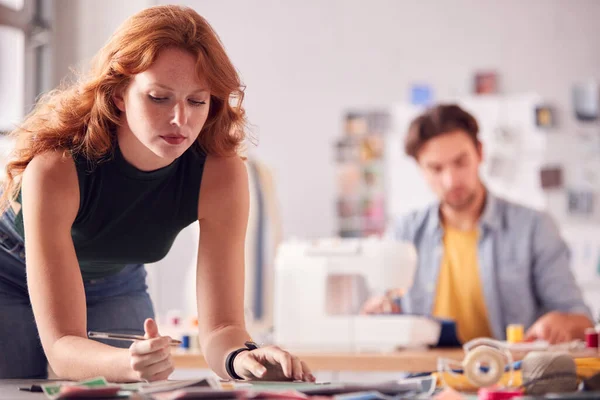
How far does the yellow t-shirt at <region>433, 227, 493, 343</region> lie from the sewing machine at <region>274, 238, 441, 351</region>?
1.59 feet

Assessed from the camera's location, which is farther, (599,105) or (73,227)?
(599,105)

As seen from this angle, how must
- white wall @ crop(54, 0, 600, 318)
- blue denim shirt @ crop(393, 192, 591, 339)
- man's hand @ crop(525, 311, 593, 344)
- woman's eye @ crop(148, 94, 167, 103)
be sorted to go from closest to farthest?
woman's eye @ crop(148, 94, 167, 103), man's hand @ crop(525, 311, 593, 344), blue denim shirt @ crop(393, 192, 591, 339), white wall @ crop(54, 0, 600, 318)

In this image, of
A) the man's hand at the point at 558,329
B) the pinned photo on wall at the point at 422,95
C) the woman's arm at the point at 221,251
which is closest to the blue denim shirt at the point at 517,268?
the man's hand at the point at 558,329

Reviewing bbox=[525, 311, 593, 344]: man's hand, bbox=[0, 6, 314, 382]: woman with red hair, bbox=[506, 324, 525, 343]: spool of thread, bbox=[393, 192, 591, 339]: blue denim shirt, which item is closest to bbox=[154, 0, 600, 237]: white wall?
bbox=[393, 192, 591, 339]: blue denim shirt

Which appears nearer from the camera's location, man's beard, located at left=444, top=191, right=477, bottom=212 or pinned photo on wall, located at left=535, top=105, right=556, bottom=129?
man's beard, located at left=444, top=191, right=477, bottom=212

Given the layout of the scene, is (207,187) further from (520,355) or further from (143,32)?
(520,355)

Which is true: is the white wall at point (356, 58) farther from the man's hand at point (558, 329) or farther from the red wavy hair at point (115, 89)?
the red wavy hair at point (115, 89)

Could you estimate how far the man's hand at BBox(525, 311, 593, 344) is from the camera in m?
2.33

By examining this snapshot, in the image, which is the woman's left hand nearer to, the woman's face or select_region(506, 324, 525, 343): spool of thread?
the woman's face

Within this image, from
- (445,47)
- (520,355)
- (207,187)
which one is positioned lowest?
(520,355)

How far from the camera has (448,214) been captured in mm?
2959

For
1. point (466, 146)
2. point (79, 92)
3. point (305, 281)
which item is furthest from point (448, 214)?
point (79, 92)

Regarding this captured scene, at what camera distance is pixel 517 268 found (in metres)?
2.76

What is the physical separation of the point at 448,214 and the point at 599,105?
271 cm
